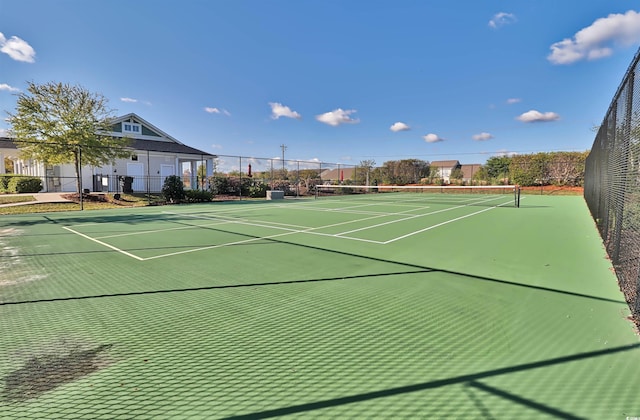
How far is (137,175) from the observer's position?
22.2 metres

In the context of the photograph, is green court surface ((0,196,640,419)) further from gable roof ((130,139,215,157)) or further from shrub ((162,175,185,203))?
gable roof ((130,139,215,157))

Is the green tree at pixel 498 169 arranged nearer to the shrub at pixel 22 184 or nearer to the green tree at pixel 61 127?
the green tree at pixel 61 127

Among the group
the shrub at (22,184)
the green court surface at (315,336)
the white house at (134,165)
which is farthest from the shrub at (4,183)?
the green court surface at (315,336)

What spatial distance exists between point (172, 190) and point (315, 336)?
1602 cm

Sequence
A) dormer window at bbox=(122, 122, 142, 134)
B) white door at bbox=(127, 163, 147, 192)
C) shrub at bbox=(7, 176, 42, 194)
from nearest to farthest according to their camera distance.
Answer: shrub at bbox=(7, 176, 42, 194)
white door at bbox=(127, 163, 147, 192)
dormer window at bbox=(122, 122, 142, 134)

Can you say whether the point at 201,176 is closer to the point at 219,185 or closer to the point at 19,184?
the point at 219,185

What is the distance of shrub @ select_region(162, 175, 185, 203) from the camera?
16359mm

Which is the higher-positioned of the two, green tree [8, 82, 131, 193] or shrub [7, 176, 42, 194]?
green tree [8, 82, 131, 193]

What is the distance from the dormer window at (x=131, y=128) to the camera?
22438 mm

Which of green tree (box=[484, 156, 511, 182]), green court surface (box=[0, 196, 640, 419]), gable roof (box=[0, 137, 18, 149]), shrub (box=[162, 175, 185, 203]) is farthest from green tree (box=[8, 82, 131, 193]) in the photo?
green tree (box=[484, 156, 511, 182])

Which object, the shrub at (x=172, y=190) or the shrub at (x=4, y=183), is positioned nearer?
the shrub at (x=172, y=190)

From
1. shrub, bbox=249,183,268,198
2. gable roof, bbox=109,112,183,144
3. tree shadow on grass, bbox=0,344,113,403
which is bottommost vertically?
tree shadow on grass, bbox=0,344,113,403

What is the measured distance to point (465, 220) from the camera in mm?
9445

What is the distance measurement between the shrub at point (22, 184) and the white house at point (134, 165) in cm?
103
